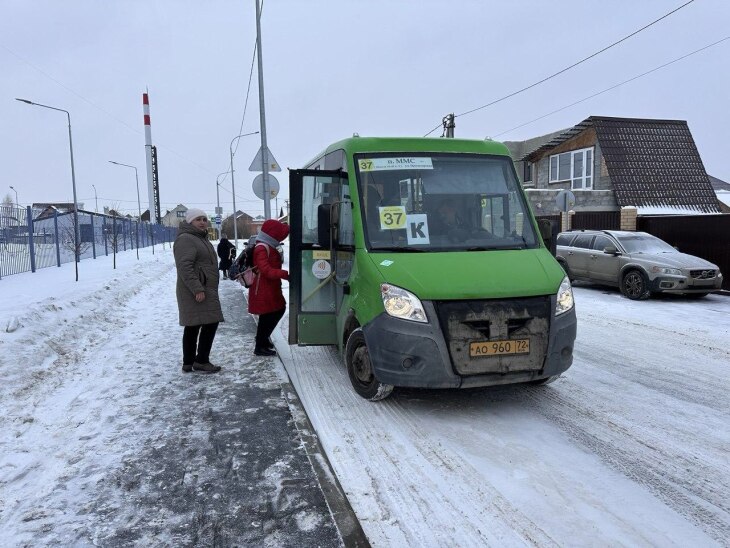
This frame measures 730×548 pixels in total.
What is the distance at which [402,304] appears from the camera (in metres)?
4.25

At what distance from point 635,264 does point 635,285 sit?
483 millimetres

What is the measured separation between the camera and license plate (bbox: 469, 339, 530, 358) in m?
4.17

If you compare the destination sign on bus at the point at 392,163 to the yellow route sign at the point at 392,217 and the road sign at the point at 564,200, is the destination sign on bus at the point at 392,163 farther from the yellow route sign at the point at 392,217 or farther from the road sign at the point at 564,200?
the road sign at the point at 564,200

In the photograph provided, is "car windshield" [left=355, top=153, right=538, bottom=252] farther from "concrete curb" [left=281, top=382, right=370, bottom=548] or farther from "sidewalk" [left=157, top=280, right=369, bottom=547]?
"sidewalk" [left=157, top=280, right=369, bottom=547]

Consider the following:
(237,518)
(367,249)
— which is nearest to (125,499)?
(237,518)

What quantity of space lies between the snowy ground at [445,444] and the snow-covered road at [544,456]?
0.01 metres

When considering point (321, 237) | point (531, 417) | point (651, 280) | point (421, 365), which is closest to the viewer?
point (421, 365)

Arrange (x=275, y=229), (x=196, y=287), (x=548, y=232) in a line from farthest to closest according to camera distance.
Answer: (x=275, y=229)
(x=196, y=287)
(x=548, y=232)

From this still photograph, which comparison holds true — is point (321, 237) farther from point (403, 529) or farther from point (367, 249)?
point (403, 529)

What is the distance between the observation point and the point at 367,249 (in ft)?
15.5

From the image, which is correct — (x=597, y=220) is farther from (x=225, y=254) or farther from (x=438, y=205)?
(x=438, y=205)

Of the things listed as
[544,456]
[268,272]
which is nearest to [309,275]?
[268,272]

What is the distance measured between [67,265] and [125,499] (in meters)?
17.2

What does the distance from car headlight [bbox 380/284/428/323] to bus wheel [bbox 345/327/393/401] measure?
54 centimetres
